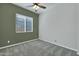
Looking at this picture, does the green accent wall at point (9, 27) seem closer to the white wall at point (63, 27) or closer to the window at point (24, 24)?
the window at point (24, 24)

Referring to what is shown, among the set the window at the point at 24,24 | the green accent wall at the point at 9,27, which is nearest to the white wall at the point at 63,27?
the window at the point at 24,24

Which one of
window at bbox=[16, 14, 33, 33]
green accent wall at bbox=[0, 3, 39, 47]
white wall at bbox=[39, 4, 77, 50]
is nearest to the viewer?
window at bbox=[16, 14, 33, 33]

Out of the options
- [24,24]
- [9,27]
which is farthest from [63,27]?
[9,27]

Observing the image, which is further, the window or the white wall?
the white wall

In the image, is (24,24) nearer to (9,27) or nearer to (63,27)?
(9,27)

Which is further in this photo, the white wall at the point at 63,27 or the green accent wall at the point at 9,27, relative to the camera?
the green accent wall at the point at 9,27

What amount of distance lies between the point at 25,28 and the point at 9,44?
131cm

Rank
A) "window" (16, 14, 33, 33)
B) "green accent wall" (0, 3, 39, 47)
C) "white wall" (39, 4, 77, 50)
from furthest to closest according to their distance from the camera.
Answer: "green accent wall" (0, 3, 39, 47)
"white wall" (39, 4, 77, 50)
"window" (16, 14, 33, 33)

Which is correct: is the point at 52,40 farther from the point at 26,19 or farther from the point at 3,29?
the point at 3,29

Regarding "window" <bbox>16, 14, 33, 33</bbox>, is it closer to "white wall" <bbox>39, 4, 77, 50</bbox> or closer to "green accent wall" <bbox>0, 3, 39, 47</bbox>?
"green accent wall" <bbox>0, 3, 39, 47</bbox>

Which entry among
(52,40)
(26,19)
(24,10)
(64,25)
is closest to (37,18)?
(26,19)

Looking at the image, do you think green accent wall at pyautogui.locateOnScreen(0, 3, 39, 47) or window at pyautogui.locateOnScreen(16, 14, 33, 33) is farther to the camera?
green accent wall at pyautogui.locateOnScreen(0, 3, 39, 47)

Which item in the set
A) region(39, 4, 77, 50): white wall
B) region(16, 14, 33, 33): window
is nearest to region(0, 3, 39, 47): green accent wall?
region(16, 14, 33, 33): window

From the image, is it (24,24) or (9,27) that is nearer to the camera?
(24,24)
